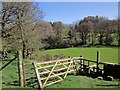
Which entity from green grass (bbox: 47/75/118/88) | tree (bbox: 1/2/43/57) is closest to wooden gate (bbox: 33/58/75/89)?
green grass (bbox: 47/75/118/88)

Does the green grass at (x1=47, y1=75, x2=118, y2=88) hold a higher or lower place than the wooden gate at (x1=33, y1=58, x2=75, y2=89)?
lower

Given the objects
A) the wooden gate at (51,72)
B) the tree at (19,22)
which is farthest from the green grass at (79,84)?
the tree at (19,22)

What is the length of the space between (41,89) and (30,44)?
20191 mm

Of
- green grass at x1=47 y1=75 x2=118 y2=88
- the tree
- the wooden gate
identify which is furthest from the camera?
the tree

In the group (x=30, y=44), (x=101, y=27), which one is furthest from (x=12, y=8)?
(x=101, y=27)

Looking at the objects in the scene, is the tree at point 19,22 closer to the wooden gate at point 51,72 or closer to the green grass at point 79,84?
the wooden gate at point 51,72

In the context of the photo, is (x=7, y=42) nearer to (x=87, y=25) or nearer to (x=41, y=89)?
(x=41, y=89)

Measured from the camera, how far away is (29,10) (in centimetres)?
2858

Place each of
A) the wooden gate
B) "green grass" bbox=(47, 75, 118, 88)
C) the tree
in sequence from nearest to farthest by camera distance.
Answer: "green grass" bbox=(47, 75, 118, 88) → the wooden gate → the tree

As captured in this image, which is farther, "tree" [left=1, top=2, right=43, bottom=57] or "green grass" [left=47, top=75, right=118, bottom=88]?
"tree" [left=1, top=2, right=43, bottom=57]

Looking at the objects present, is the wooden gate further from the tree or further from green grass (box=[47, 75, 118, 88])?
the tree

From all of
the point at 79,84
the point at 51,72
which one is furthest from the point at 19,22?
the point at 79,84

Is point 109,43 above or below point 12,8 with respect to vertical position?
below

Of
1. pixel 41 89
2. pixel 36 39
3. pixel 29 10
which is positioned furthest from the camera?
pixel 36 39
